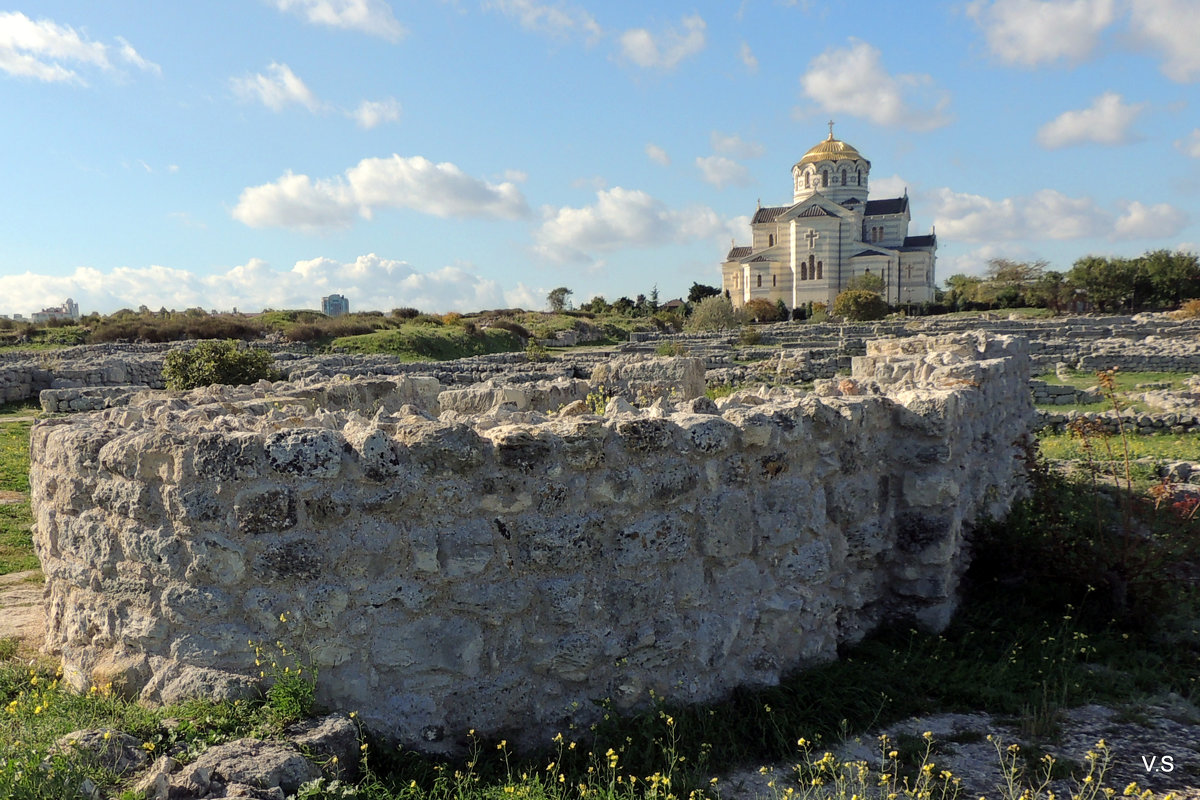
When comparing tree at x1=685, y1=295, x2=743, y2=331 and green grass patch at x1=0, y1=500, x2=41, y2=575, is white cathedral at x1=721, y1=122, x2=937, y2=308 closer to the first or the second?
tree at x1=685, y1=295, x2=743, y2=331

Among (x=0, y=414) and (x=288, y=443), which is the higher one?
(x=288, y=443)

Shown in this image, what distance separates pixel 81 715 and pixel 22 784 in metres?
0.74

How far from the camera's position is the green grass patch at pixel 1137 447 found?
32.3 feet

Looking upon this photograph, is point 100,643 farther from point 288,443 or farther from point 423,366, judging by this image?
point 423,366

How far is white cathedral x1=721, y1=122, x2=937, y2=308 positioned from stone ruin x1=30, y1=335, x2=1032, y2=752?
210 feet

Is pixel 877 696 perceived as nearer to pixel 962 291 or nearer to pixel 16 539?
pixel 16 539

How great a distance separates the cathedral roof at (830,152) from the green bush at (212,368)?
224 ft

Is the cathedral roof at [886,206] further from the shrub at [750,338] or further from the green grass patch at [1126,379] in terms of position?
the green grass patch at [1126,379]

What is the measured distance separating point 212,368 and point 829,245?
203 ft

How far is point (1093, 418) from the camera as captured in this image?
11812 mm

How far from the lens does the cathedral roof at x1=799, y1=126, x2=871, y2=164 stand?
2872 inches

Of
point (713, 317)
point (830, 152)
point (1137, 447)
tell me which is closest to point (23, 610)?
point (1137, 447)

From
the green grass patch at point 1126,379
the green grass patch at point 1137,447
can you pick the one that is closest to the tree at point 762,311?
the green grass patch at point 1126,379

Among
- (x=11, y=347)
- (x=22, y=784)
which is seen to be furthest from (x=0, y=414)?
(x=22, y=784)
